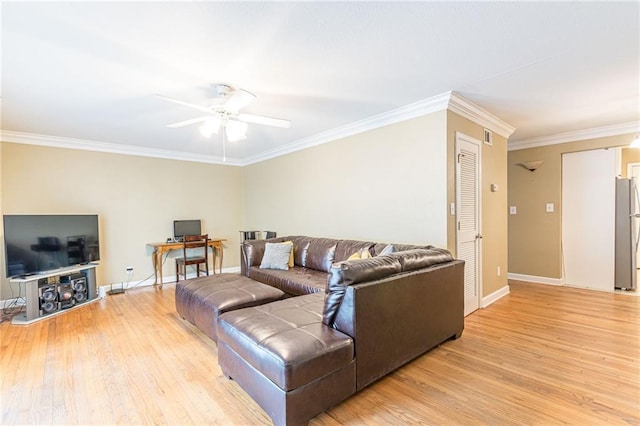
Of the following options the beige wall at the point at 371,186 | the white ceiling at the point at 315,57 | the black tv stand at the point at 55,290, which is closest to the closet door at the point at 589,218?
the white ceiling at the point at 315,57

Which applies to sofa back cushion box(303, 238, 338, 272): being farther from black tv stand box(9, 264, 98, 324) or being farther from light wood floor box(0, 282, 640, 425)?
black tv stand box(9, 264, 98, 324)

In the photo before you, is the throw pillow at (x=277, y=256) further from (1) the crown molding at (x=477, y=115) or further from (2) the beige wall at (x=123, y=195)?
(1) the crown molding at (x=477, y=115)

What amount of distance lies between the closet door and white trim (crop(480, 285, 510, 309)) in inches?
55.8

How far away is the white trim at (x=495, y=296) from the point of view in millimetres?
3720

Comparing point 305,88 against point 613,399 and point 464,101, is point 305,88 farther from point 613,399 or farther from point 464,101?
point 613,399

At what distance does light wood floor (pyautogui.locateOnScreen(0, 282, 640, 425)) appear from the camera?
1783 millimetres

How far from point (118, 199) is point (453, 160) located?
514cm

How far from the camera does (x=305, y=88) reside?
281 centimetres

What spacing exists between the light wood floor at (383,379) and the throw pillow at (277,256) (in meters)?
1.22

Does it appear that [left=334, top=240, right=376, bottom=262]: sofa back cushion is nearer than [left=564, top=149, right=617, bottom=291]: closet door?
Yes

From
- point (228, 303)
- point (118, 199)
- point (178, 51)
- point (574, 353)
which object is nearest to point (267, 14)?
point (178, 51)

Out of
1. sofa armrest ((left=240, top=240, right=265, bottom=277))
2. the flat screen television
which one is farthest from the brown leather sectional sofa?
the flat screen television

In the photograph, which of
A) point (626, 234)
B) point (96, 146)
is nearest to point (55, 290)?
point (96, 146)

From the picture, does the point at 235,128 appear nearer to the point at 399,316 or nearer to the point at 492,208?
the point at 399,316
